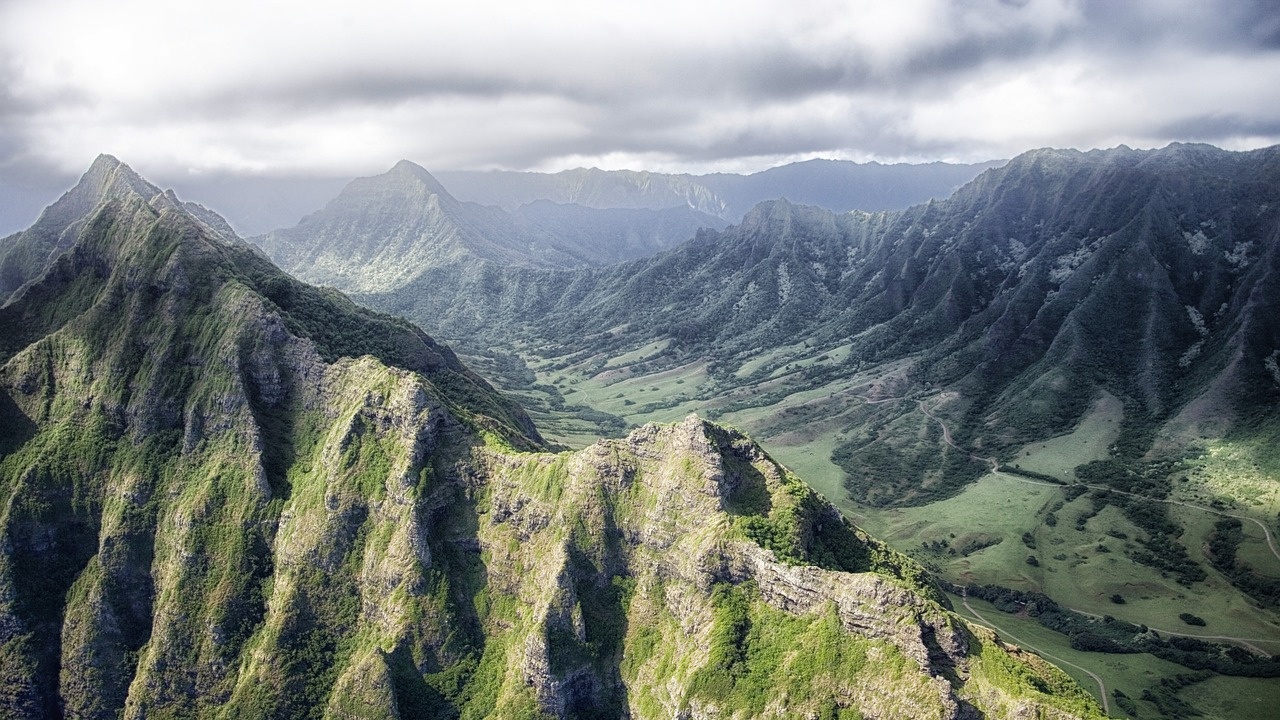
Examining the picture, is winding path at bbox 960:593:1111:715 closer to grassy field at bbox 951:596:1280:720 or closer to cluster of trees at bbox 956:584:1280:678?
grassy field at bbox 951:596:1280:720

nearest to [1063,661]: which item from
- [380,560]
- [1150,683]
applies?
[1150,683]

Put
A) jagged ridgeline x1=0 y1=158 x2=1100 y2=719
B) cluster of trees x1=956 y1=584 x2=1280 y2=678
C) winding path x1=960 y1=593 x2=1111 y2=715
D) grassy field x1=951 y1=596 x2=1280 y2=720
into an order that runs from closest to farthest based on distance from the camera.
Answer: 1. jagged ridgeline x1=0 y1=158 x2=1100 y2=719
2. grassy field x1=951 y1=596 x2=1280 y2=720
3. winding path x1=960 y1=593 x2=1111 y2=715
4. cluster of trees x1=956 y1=584 x2=1280 y2=678

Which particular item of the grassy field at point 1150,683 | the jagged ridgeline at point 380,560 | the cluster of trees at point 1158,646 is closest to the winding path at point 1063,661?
the grassy field at point 1150,683

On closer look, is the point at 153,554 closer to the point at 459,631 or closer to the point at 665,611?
the point at 459,631

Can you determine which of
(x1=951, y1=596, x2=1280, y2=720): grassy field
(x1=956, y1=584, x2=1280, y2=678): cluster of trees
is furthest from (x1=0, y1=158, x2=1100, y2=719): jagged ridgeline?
(x1=956, y1=584, x2=1280, y2=678): cluster of trees

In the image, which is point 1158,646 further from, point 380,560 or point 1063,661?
point 380,560

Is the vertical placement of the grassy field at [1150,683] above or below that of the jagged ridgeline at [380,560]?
below

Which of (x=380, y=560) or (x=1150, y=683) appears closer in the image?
(x=380, y=560)

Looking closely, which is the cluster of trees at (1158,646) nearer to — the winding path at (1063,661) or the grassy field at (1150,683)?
the grassy field at (1150,683)
